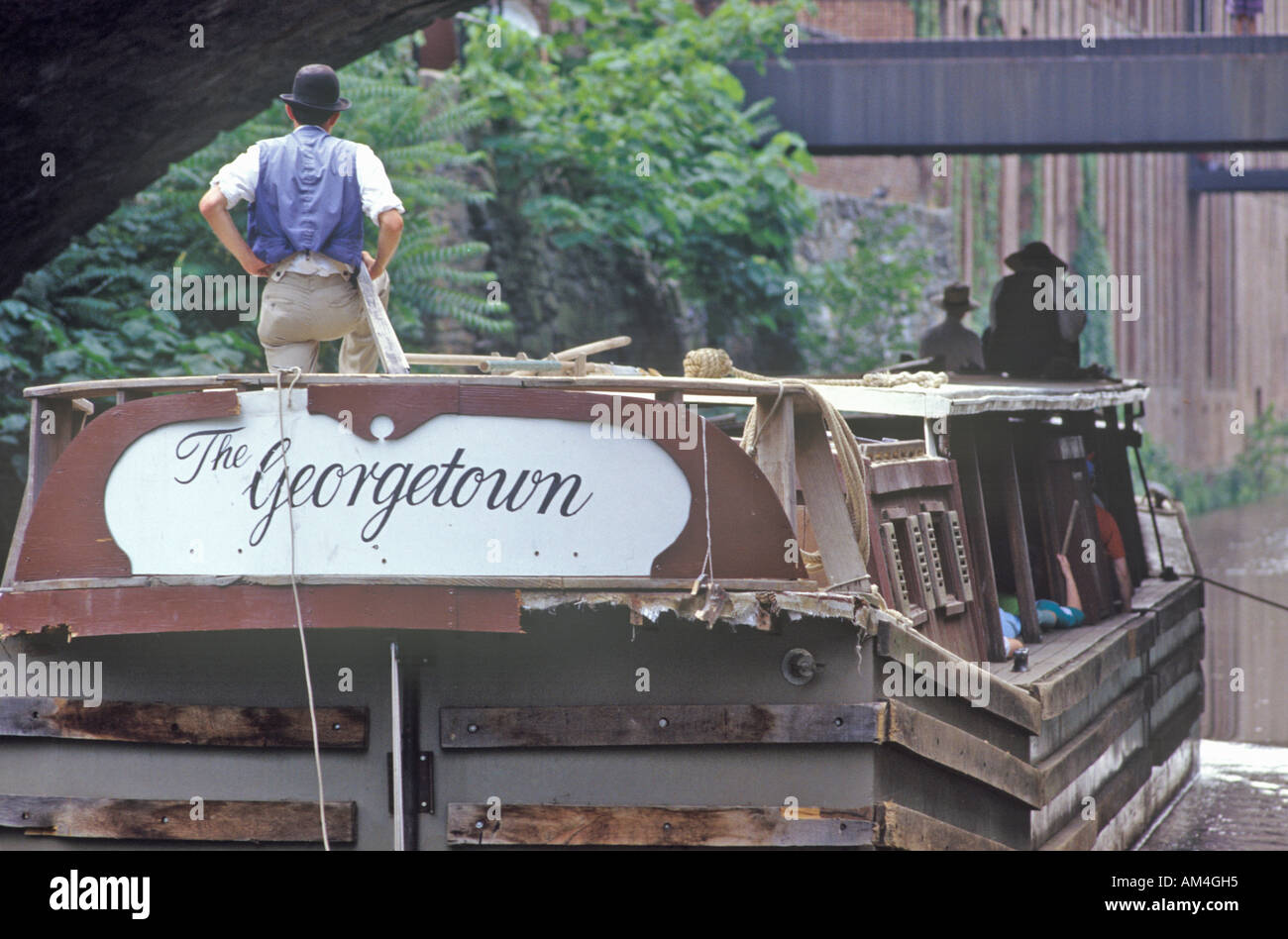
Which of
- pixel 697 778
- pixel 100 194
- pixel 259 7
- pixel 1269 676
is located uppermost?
pixel 259 7

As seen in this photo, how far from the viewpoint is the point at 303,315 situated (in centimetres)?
617

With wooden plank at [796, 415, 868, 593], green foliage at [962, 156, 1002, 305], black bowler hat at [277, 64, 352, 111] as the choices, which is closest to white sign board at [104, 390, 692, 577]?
wooden plank at [796, 415, 868, 593]

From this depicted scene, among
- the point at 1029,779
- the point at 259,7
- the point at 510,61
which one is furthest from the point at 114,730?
the point at 510,61

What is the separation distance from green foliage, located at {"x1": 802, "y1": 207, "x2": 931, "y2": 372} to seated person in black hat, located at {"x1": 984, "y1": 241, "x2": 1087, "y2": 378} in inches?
455

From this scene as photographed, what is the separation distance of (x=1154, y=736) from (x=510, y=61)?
1138cm

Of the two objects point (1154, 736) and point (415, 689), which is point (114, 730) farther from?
point (1154, 736)

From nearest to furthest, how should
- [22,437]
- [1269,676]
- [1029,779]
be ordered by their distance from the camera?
[1029,779]
[22,437]
[1269,676]

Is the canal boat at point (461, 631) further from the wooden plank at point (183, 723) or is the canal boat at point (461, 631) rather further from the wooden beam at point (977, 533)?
the wooden beam at point (977, 533)

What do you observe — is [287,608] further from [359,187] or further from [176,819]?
[359,187]

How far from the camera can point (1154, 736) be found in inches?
408

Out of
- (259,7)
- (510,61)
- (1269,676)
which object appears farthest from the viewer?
(510,61)

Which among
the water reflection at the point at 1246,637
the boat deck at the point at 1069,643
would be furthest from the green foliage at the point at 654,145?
the boat deck at the point at 1069,643

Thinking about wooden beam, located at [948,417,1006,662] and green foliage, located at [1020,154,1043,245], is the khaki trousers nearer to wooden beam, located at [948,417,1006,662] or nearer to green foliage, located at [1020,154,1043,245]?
wooden beam, located at [948,417,1006,662]

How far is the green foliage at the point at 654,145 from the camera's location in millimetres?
18328
